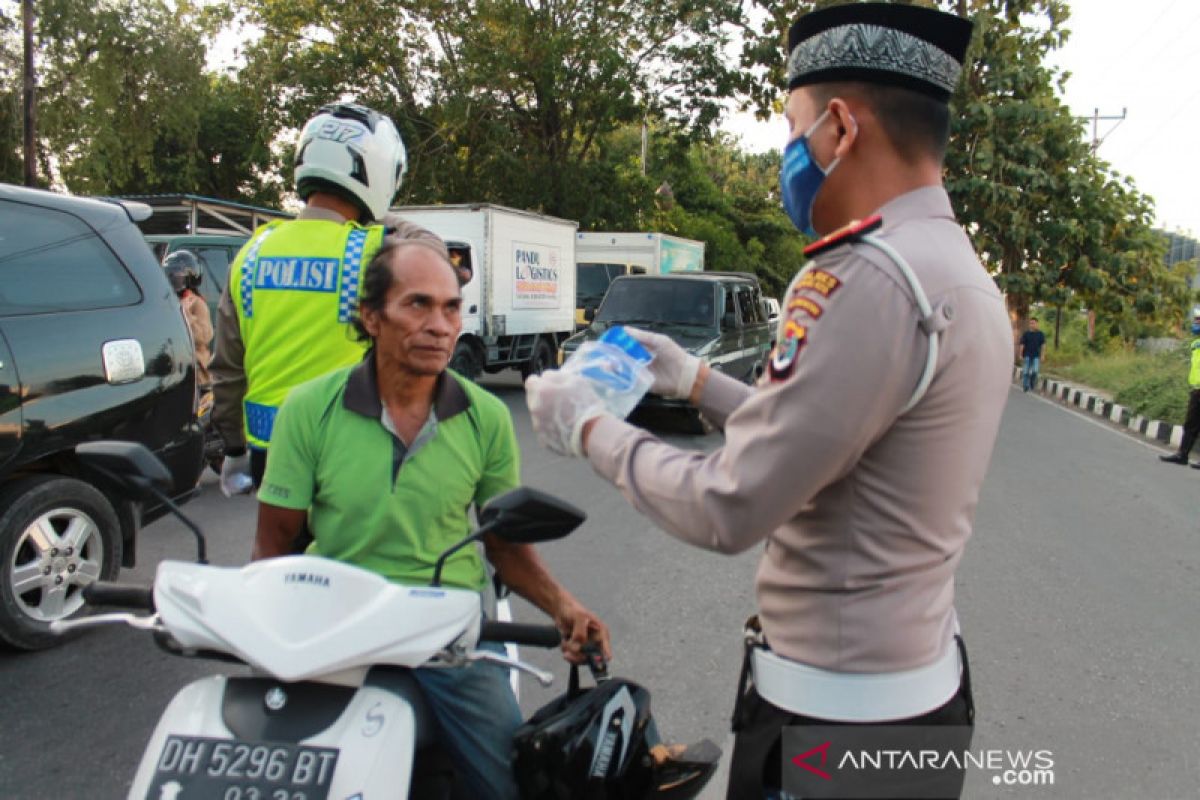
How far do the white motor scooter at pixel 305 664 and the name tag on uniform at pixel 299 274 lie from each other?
114 cm

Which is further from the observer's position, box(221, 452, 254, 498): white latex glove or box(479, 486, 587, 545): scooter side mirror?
box(221, 452, 254, 498): white latex glove

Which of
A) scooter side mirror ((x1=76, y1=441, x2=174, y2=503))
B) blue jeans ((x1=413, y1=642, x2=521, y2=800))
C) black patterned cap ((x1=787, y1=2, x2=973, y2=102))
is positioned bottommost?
blue jeans ((x1=413, y1=642, x2=521, y2=800))

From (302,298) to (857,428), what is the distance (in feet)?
6.09

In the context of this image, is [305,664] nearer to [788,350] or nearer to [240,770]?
[240,770]

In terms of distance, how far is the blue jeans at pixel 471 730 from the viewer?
1.78 meters

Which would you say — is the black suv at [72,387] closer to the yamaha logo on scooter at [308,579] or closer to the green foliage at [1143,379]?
the yamaha logo on scooter at [308,579]

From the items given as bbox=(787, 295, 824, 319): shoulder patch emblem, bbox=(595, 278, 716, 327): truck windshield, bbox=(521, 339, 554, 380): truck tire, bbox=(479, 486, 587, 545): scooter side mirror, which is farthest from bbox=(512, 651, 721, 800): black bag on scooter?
bbox=(521, 339, 554, 380): truck tire

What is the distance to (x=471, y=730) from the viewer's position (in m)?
1.80

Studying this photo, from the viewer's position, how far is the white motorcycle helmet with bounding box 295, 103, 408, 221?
2725mm

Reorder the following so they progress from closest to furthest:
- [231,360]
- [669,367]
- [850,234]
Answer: [850,234], [669,367], [231,360]

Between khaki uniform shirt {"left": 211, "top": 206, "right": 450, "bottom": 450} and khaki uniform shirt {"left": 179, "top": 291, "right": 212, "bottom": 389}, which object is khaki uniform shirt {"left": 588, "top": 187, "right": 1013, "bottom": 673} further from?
khaki uniform shirt {"left": 179, "top": 291, "right": 212, "bottom": 389}

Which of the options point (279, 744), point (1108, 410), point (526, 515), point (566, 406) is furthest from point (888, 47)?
point (1108, 410)

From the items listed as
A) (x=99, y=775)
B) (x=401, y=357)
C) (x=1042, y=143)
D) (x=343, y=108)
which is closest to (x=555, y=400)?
(x=401, y=357)

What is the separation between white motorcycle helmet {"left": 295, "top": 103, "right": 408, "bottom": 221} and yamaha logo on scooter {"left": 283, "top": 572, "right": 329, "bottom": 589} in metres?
1.52
